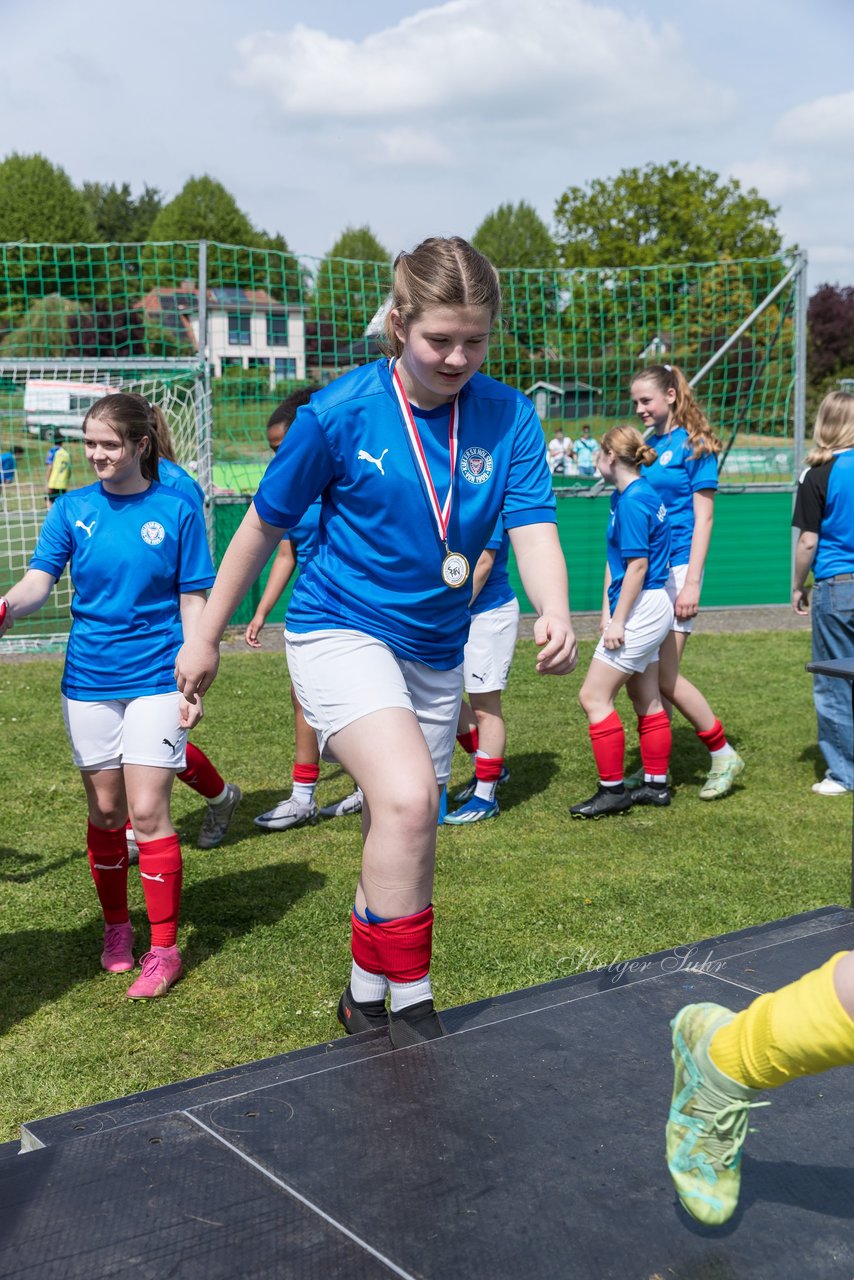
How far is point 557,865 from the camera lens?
5.76m

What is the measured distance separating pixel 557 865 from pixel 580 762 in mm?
1916

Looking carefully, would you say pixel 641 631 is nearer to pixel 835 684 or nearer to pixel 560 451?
pixel 835 684

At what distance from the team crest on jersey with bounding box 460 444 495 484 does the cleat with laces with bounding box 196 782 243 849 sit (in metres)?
3.08

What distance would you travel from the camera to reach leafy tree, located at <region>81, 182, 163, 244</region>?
99375mm

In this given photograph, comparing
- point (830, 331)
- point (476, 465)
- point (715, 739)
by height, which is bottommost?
point (715, 739)

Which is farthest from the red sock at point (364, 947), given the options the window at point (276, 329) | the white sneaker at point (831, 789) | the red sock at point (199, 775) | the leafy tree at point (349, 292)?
the window at point (276, 329)

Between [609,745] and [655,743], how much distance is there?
1.25 feet

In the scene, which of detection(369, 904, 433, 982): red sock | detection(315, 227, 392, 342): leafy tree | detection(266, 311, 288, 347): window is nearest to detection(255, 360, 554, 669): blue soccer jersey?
detection(369, 904, 433, 982): red sock

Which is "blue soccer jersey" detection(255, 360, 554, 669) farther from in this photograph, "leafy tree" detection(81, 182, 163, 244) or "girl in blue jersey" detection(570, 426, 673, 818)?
"leafy tree" detection(81, 182, 163, 244)

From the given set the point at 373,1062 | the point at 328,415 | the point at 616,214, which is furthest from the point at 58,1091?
the point at 616,214

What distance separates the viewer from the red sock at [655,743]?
6727mm

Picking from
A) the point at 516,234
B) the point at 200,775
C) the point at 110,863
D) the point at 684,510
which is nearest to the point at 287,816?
the point at 200,775

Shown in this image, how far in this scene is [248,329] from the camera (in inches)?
577

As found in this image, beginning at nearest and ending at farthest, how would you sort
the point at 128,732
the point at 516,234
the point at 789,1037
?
the point at 789,1037
the point at 128,732
the point at 516,234
